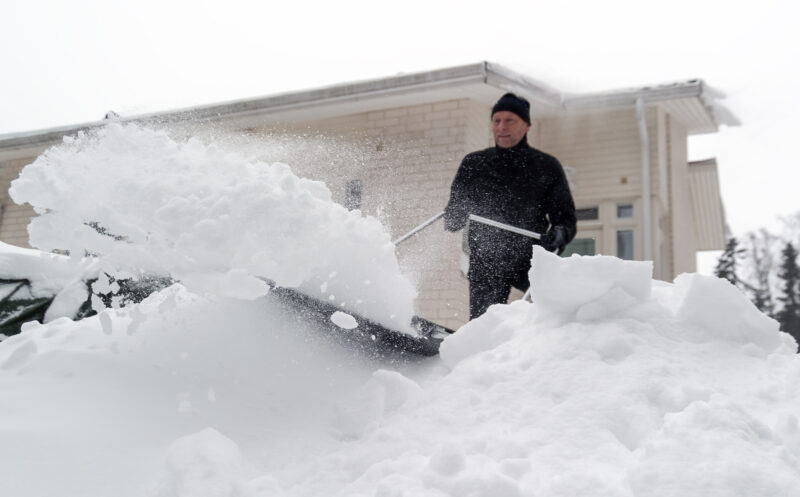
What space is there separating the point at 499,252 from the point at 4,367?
2.27 m

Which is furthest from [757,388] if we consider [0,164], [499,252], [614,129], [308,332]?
[0,164]

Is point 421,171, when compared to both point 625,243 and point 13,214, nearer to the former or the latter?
point 625,243

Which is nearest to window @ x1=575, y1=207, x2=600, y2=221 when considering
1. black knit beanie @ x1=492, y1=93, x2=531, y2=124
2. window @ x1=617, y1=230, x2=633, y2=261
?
window @ x1=617, y1=230, x2=633, y2=261

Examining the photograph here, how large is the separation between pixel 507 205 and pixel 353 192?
4.72 metres

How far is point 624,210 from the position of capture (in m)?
7.80

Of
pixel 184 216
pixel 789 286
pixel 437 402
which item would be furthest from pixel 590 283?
pixel 789 286

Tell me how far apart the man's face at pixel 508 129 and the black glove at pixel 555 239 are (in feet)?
1.88

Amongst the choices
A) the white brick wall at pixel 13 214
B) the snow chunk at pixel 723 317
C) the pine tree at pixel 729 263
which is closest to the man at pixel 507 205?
the snow chunk at pixel 723 317

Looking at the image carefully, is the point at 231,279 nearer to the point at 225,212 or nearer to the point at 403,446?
the point at 225,212

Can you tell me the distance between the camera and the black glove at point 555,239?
3230mm

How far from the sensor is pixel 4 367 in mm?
1756

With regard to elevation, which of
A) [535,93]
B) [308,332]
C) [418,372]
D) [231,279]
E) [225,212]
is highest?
[535,93]

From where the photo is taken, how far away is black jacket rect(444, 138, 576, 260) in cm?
333

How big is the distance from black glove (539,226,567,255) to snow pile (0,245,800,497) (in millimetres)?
1200
